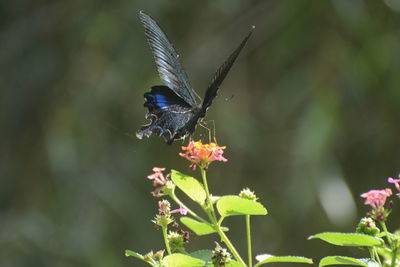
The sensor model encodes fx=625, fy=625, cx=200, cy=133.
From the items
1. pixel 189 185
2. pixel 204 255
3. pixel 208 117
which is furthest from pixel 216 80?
pixel 208 117

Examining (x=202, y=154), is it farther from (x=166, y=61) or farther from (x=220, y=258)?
(x=166, y=61)

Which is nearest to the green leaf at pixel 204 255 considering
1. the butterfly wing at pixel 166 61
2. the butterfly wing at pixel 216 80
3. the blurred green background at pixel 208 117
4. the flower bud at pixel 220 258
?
the flower bud at pixel 220 258

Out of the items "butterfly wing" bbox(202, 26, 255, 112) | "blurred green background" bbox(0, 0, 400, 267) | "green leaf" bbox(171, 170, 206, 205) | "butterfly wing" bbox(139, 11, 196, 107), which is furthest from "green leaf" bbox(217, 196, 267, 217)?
"blurred green background" bbox(0, 0, 400, 267)

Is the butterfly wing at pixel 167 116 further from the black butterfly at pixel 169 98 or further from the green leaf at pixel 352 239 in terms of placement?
the green leaf at pixel 352 239

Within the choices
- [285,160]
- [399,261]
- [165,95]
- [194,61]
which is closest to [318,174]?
[285,160]

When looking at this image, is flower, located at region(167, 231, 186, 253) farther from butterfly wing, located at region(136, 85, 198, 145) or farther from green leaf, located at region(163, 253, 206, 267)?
butterfly wing, located at region(136, 85, 198, 145)

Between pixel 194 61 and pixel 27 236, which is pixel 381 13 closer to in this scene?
pixel 194 61
